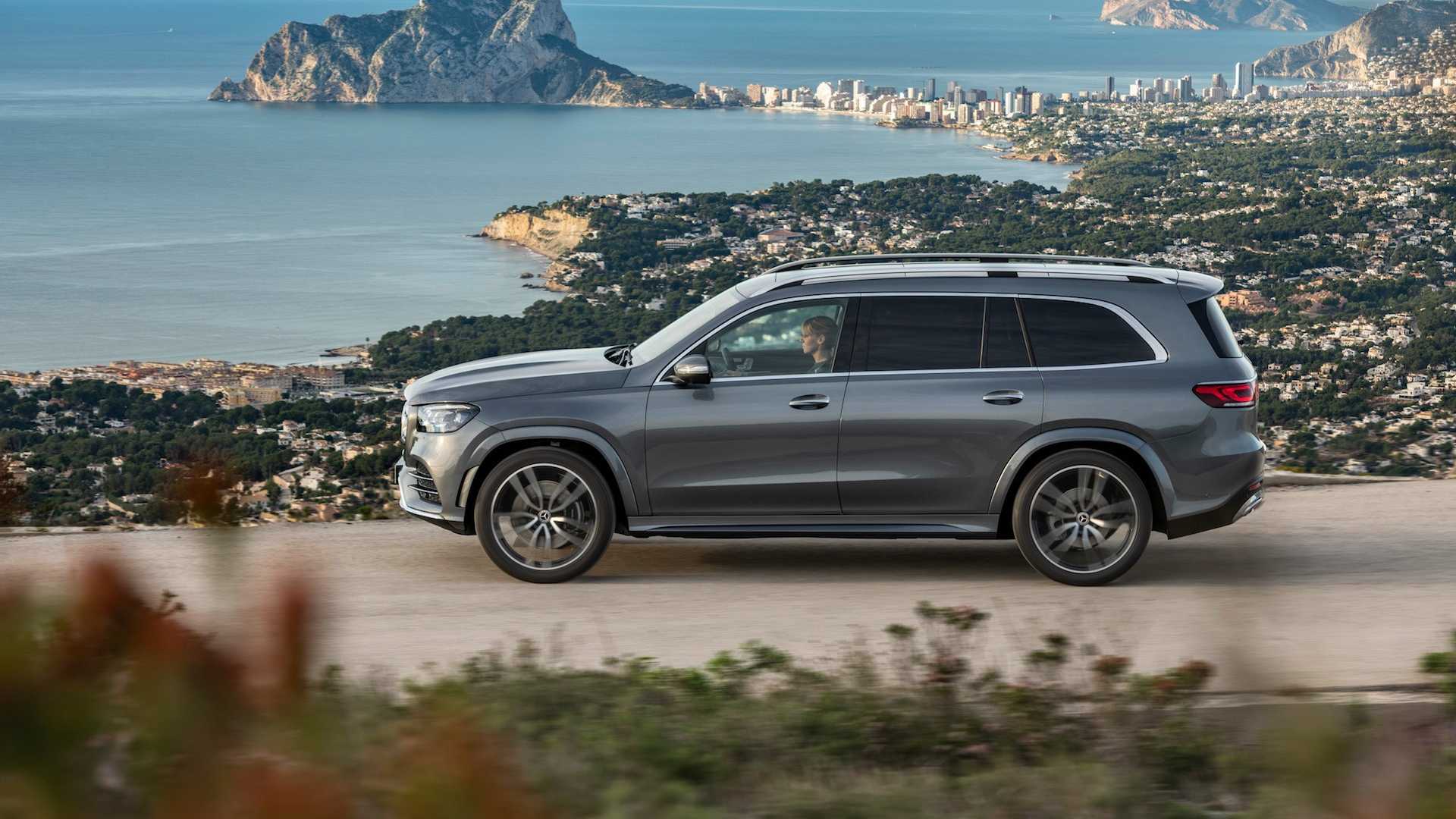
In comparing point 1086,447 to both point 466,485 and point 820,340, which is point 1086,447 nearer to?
point 820,340

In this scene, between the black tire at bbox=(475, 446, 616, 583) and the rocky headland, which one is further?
the rocky headland

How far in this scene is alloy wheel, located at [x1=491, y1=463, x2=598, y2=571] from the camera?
7672 millimetres

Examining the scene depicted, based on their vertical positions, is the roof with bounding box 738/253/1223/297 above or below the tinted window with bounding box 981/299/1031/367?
above

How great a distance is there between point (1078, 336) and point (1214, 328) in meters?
0.70

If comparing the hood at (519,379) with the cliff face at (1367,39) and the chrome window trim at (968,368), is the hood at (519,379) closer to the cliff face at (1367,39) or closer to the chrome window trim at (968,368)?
the chrome window trim at (968,368)

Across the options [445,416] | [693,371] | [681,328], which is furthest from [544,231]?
[693,371]

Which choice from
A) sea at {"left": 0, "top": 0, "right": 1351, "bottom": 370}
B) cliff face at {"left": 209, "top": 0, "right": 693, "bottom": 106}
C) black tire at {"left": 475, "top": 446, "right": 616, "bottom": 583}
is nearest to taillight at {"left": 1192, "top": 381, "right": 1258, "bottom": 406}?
black tire at {"left": 475, "top": 446, "right": 616, "bottom": 583}

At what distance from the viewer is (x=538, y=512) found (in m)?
7.70

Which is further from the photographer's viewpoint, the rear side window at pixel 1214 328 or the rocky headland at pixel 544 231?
the rocky headland at pixel 544 231

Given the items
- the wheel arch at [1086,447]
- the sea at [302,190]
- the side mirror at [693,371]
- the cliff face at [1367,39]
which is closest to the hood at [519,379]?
the side mirror at [693,371]

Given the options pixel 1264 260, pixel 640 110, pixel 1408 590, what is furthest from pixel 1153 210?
pixel 640 110

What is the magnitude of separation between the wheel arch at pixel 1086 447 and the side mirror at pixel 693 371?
1.57m

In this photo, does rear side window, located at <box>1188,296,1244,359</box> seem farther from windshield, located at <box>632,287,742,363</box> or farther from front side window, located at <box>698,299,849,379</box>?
windshield, located at <box>632,287,742,363</box>

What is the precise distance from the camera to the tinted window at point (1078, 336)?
759 cm
